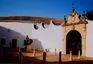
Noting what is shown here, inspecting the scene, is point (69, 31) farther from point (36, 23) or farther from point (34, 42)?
point (36, 23)

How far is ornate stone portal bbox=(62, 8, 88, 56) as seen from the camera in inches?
867

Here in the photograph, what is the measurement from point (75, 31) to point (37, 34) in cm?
912

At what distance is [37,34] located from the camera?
3219 cm

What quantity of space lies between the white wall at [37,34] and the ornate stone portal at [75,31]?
37.6 inches

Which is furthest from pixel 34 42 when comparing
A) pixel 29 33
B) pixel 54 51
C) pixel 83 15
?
pixel 83 15

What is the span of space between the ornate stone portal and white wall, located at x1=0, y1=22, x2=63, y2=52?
3.14 feet

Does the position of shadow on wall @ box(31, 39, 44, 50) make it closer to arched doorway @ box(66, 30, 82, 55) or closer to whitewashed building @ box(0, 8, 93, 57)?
whitewashed building @ box(0, 8, 93, 57)

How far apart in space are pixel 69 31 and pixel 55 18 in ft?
61.4

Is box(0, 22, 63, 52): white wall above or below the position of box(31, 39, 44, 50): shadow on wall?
above

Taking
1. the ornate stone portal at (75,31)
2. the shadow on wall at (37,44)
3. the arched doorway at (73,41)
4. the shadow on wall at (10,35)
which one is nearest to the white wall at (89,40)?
the ornate stone portal at (75,31)

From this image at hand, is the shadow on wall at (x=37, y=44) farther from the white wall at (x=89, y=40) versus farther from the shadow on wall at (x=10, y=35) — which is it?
the white wall at (x=89, y=40)

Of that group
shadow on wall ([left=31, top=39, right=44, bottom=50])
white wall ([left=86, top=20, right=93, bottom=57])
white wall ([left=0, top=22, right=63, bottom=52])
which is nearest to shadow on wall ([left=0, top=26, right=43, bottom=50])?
white wall ([left=0, top=22, right=63, bottom=52])

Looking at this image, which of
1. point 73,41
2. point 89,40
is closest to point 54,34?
point 73,41

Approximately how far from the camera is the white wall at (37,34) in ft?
86.6
